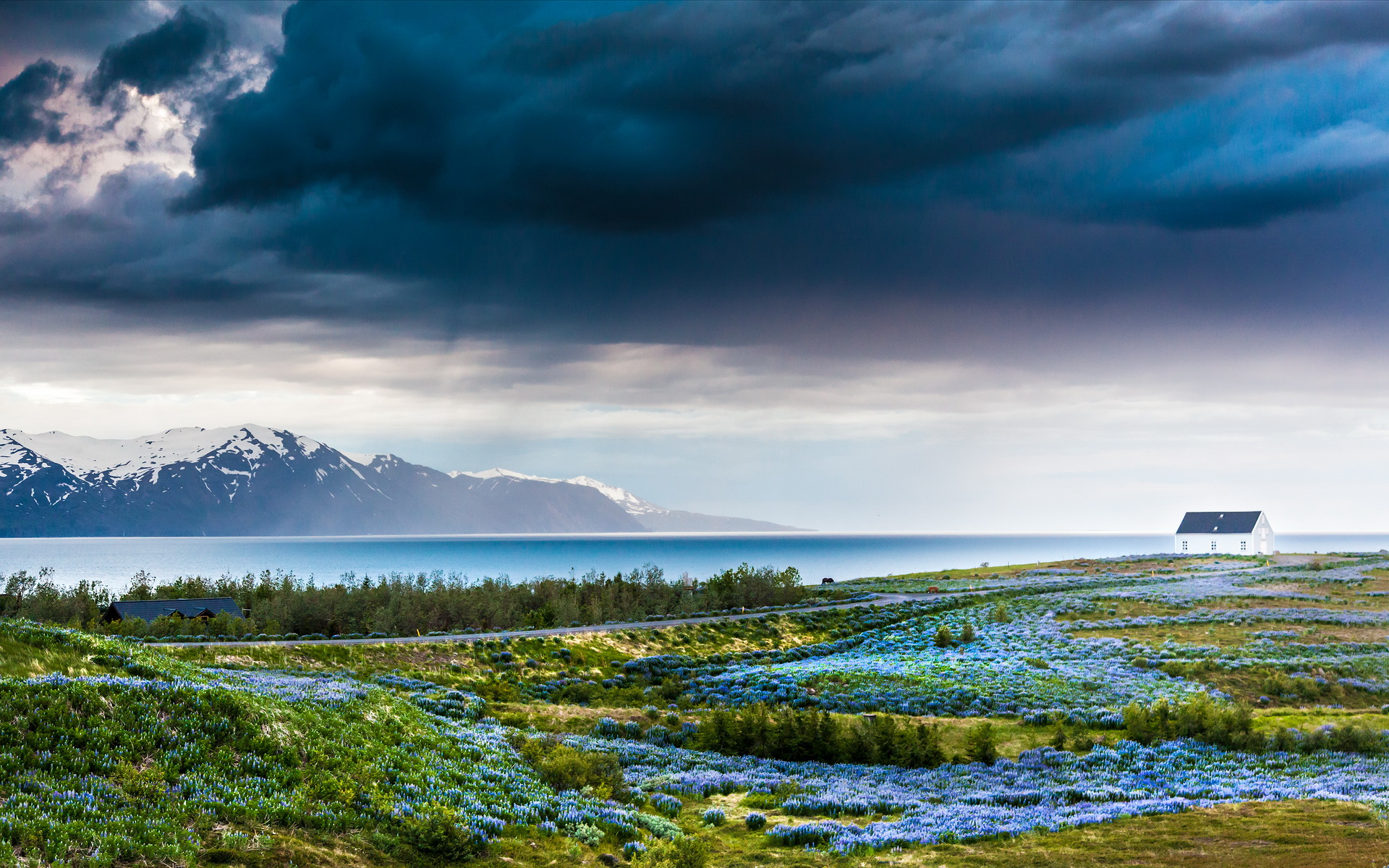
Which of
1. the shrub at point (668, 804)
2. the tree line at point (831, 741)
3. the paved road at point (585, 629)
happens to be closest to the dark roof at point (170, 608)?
the paved road at point (585, 629)

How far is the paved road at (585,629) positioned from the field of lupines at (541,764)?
5.69 m

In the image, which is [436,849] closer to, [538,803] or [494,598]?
[538,803]

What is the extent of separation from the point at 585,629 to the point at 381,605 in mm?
21618

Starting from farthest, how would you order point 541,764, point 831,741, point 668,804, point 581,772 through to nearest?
point 831,741
point 541,764
point 581,772
point 668,804

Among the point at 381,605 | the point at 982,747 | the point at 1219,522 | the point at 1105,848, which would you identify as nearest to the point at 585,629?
the point at 381,605

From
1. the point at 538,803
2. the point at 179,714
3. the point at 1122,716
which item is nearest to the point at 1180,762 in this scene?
the point at 1122,716

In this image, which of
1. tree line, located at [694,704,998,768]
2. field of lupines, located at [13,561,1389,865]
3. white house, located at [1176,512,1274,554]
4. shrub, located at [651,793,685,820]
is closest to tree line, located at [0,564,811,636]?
field of lupines, located at [13,561,1389,865]

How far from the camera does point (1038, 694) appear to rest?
120 feet

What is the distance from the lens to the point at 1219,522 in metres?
152

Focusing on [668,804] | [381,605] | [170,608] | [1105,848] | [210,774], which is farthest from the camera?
[381,605]

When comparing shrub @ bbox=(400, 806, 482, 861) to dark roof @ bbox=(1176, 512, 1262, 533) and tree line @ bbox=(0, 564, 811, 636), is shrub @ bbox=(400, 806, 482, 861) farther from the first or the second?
dark roof @ bbox=(1176, 512, 1262, 533)

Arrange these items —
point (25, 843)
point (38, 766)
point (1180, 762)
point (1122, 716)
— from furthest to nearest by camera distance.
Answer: point (1122, 716), point (1180, 762), point (38, 766), point (25, 843)

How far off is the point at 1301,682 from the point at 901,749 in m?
27.4

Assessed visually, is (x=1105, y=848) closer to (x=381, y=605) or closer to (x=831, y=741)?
(x=831, y=741)
